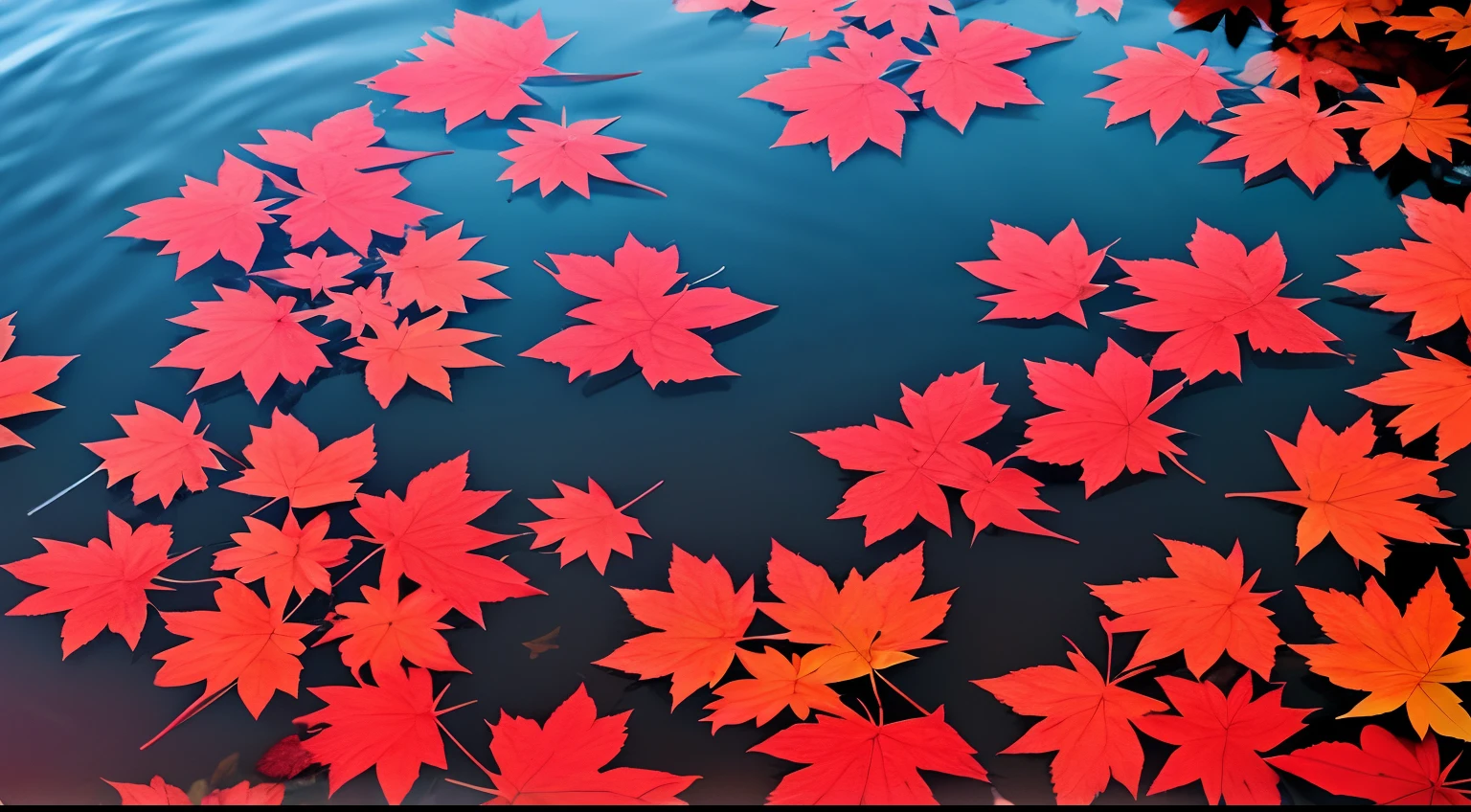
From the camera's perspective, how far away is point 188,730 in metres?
1.14

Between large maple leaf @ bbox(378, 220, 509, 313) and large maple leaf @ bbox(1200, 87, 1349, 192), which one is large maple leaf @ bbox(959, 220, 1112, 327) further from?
large maple leaf @ bbox(378, 220, 509, 313)

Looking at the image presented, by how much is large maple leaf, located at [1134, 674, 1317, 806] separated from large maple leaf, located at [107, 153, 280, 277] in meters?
1.66

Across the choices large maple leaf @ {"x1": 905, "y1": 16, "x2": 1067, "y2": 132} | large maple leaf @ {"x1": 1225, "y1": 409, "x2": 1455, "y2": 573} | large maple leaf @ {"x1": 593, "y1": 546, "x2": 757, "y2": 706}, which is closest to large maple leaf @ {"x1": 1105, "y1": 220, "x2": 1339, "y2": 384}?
large maple leaf @ {"x1": 1225, "y1": 409, "x2": 1455, "y2": 573}

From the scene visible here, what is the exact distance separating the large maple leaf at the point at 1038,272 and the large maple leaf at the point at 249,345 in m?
1.16

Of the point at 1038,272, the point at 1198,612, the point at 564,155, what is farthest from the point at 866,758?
the point at 564,155

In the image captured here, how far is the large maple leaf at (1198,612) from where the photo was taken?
1.11m

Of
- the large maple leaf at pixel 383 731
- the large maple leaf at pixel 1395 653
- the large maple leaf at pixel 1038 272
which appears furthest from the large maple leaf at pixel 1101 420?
the large maple leaf at pixel 383 731

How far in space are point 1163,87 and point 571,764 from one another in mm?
1750

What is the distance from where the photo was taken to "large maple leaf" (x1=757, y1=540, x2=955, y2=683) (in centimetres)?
112

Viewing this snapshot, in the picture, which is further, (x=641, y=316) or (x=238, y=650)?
(x=641, y=316)

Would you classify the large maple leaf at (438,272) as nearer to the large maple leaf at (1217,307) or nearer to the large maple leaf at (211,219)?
the large maple leaf at (211,219)

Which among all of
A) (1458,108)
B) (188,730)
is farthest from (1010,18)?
(188,730)

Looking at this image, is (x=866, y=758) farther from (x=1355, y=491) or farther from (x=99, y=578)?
(x=99, y=578)

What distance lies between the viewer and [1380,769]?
3.36 feet
